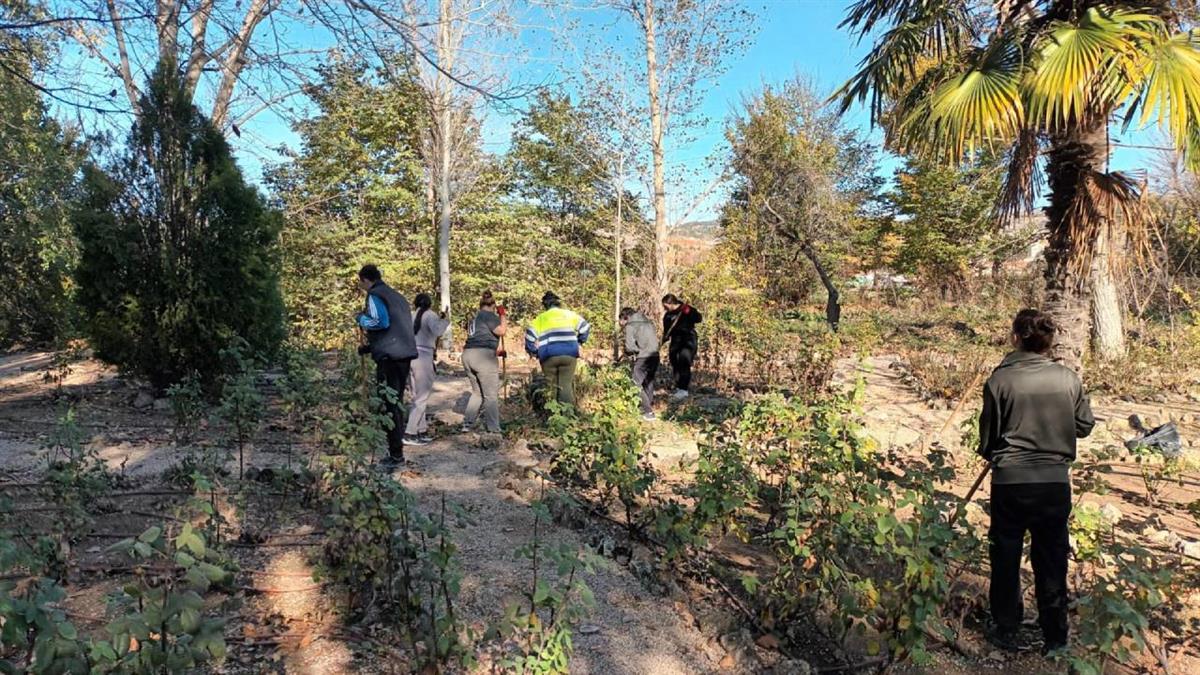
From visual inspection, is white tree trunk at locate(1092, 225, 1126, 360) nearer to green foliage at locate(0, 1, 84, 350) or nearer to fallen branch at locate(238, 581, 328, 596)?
fallen branch at locate(238, 581, 328, 596)

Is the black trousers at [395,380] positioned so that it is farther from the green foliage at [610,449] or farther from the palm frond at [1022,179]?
the palm frond at [1022,179]

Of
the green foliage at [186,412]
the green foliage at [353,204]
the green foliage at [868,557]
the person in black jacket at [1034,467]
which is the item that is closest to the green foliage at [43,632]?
the green foliage at [868,557]

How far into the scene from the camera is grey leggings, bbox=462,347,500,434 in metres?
6.52

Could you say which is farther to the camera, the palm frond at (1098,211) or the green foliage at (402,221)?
the green foliage at (402,221)

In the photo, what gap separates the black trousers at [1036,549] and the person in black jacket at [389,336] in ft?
13.6

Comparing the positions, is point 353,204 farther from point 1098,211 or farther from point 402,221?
point 1098,211

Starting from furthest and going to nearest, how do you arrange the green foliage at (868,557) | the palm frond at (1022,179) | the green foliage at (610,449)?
1. the palm frond at (1022,179)
2. the green foliage at (610,449)
3. the green foliage at (868,557)

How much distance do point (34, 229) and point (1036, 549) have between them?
17.1 m

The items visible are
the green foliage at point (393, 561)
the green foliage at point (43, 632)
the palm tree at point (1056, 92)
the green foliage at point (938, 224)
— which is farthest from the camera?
→ the green foliage at point (938, 224)

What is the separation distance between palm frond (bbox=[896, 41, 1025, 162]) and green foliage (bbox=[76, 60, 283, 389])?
6.92m

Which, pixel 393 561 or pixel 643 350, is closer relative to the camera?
pixel 393 561

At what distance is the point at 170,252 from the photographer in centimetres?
682

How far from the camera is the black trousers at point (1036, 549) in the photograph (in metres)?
3.07

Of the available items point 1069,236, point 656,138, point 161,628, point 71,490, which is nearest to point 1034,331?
point 1069,236
